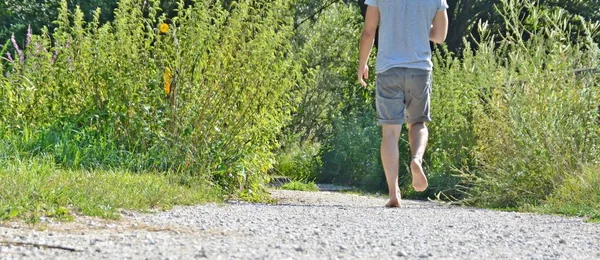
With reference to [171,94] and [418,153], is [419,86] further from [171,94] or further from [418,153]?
[171,94]

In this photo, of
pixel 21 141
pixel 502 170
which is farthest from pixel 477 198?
pixel 21 141

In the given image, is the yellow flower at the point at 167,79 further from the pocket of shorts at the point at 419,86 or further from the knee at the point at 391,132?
the pocket of shorts at the point at 419,86

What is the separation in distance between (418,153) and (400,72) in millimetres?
624

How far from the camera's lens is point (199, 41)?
8.79m

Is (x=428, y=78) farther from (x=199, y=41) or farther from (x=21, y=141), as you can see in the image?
(x=21, y=141)

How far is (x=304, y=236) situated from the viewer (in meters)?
5.07

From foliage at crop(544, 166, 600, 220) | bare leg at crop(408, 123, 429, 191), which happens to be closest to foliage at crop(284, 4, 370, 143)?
foliage at crop(544, 166, 600, 220)

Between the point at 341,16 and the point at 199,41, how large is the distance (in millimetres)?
17079

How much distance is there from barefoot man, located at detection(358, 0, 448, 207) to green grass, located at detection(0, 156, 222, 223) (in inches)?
57.6

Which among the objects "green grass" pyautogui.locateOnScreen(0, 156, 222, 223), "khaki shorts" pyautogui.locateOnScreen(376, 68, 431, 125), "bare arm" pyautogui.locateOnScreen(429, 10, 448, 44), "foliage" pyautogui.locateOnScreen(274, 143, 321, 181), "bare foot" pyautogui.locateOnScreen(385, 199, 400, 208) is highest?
"bare arm" pyautogui.locateOnScreen(429, 10, 448, 44)

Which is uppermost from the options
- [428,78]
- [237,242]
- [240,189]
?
[428,78]

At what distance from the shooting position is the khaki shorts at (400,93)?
754 cm

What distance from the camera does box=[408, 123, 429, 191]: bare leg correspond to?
23.9ft

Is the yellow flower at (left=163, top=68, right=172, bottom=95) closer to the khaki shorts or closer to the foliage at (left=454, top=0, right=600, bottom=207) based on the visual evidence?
the khaki shorts
